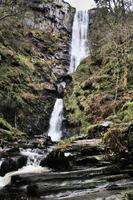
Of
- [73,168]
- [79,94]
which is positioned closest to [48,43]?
[79,94]

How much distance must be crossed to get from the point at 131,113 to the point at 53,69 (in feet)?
76.9

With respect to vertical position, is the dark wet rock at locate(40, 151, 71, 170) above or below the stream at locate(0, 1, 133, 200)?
above

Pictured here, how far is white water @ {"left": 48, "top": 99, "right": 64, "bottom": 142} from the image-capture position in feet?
99.8

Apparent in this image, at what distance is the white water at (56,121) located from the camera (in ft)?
99.8

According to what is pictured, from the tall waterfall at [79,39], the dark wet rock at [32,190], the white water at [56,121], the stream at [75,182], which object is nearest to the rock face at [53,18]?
the tall waterfall at [79,39]

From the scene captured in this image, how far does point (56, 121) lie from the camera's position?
32.3 m

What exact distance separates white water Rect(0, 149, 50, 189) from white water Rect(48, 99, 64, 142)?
32.2 ft

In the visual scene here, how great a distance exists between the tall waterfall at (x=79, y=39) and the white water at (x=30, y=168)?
24.0 meters

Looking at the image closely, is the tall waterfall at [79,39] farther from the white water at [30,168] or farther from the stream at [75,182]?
the stream at [75,182]

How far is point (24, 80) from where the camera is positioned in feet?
118

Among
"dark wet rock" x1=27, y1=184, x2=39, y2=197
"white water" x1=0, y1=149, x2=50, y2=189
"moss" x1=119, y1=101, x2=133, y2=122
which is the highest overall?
"moss" x1=119, y1=101, x2=133, y2=122

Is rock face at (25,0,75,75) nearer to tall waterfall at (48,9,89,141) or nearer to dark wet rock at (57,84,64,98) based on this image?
tall waterfall at (48,9,89,141)

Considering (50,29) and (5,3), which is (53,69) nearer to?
(50,29)

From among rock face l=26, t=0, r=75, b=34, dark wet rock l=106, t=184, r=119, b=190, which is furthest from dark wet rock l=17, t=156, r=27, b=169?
rock face l=26, t=0, r=75, b=34
